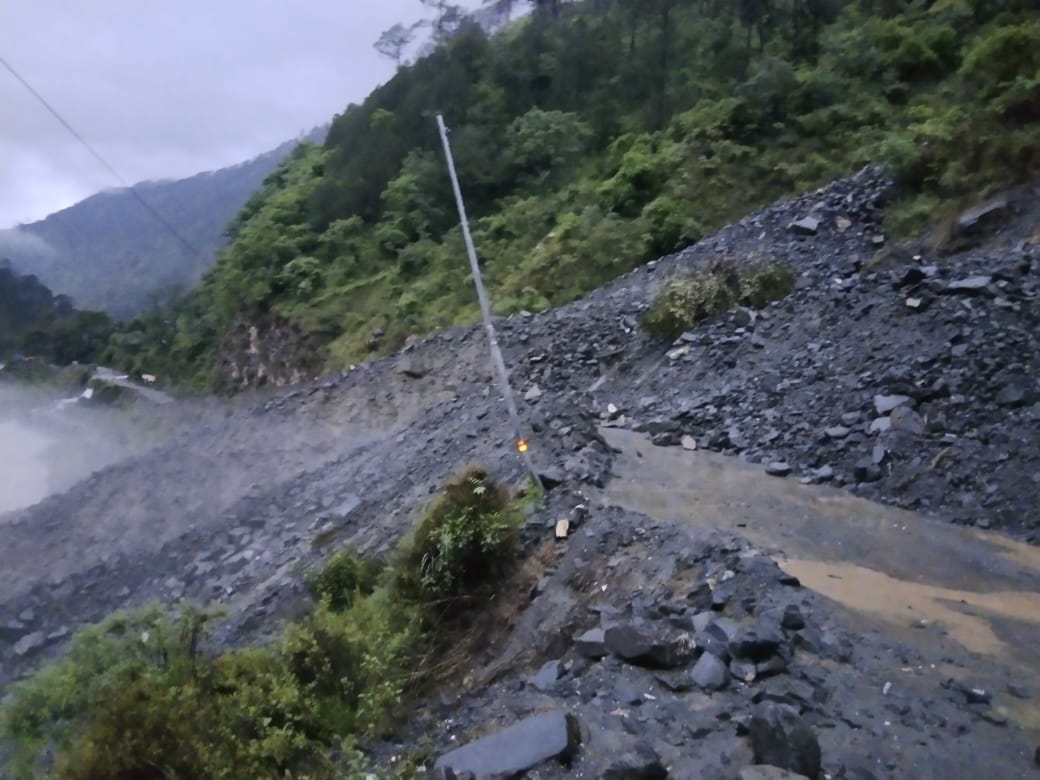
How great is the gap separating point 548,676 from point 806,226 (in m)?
12.2

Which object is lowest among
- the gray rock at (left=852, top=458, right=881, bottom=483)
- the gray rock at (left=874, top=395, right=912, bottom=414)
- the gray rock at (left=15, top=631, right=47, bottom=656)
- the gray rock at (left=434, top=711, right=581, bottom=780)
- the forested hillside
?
the gray rock at (left=852, top=458, right=881, bottom=483)

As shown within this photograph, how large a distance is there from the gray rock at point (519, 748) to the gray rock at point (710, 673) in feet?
2.70

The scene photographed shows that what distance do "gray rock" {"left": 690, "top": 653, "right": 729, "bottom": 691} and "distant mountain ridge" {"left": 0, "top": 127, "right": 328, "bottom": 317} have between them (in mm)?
10144

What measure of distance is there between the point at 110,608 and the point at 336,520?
2.89 metres

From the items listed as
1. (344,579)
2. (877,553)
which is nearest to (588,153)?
(344,579)

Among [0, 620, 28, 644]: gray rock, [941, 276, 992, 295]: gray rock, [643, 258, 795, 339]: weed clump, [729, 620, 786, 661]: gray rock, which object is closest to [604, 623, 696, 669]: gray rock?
[729, 620, 786, 661]: gray rock

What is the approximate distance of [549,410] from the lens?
10688 millimetres

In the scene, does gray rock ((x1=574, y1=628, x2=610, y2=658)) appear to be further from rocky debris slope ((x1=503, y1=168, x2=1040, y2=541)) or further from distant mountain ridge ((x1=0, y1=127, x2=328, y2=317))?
distant mountain ridge ((x1=0, y1=127, x2=328, y2=317))

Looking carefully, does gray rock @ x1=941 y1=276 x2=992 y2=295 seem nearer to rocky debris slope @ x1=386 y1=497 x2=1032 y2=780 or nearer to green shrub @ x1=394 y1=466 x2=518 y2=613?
rocky debris slope @ x1=386 y1=497 x2=1032 y2=780

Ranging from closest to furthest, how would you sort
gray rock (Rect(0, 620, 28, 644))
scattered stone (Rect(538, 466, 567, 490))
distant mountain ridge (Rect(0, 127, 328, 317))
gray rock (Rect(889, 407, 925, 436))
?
1. scattered stone (Rect(538, 466, 567, 490))
2. gray rock (Rect(889, 407, 925, 436))
3. gray rock (Rect(0, 620, 28, 644))
4. distant mountain ridge (Rect(0, 127, 328, 317))

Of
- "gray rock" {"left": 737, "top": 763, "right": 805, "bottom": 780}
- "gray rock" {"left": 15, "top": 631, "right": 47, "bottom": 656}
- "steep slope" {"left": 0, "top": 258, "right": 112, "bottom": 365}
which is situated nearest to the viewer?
"gray rock" {"left": 737, "top": 763, "right": 805, "bottom": 780}

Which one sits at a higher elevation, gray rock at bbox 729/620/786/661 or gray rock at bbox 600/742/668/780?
gray rock at bbox 600/742/668/780

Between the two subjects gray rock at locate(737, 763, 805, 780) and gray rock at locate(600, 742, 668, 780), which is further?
gray rock at locate(600, 742, 668, 780)

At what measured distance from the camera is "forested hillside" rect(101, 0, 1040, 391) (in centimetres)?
1700
